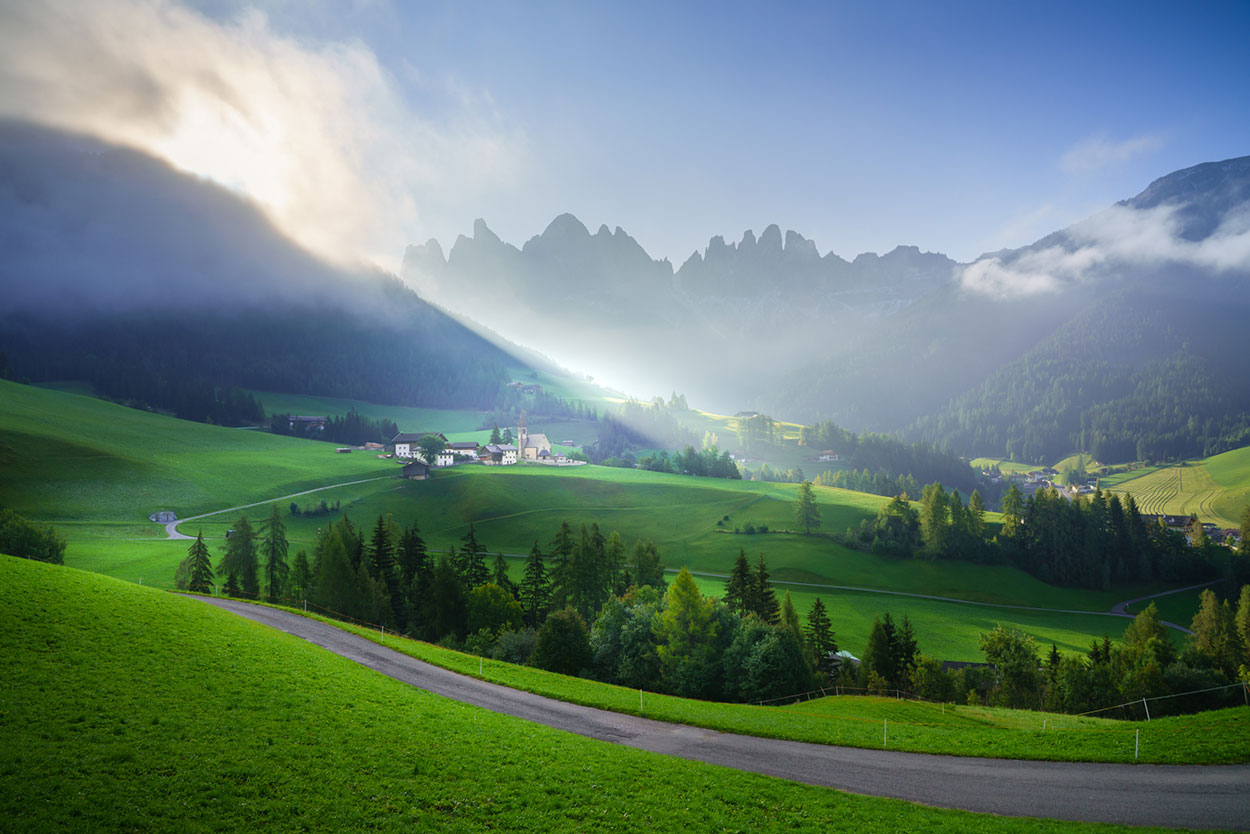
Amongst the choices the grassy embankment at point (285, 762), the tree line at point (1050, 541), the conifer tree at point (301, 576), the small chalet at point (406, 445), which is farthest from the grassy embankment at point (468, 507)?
the grassy embankment at point (285, 762)

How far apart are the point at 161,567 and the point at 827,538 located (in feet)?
366

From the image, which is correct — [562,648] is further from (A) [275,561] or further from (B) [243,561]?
(B) [243,561]

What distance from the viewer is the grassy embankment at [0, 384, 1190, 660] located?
8706 cm

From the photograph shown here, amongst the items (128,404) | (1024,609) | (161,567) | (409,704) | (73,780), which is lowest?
(1024,609)

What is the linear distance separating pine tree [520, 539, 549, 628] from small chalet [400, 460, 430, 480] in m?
70.2

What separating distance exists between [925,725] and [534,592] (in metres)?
52.0

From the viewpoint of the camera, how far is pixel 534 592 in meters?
73.1

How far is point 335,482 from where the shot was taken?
434ft

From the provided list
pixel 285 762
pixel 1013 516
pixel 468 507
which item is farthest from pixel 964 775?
pixel 1013 516

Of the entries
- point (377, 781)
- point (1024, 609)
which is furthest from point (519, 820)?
point (1024, 609)

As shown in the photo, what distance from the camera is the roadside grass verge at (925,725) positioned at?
20359 millimetres

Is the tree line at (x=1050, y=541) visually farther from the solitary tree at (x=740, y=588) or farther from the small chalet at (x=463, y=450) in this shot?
the small chalet at (x=463, y=450)

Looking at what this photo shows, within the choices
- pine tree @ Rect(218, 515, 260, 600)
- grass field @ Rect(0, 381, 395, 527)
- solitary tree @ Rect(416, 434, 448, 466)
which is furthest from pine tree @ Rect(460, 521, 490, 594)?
solitary tree @ Rect(416, 434, 448, 466)

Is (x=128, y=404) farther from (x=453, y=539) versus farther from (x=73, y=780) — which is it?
(x=73, y=780)
